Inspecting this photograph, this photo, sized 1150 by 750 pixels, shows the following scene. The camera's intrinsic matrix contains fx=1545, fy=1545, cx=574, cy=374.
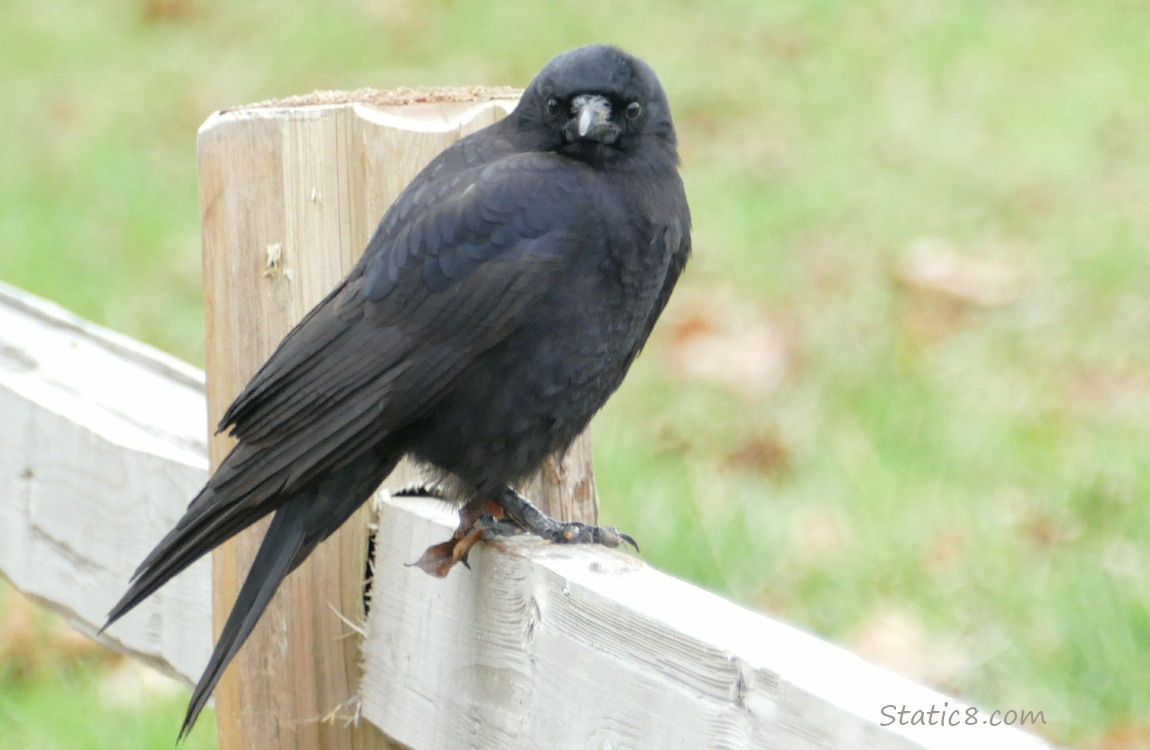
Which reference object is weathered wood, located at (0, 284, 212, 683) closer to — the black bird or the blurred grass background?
the black bird

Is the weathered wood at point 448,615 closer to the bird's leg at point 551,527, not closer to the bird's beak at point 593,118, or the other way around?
the bird's leg at point 551,527

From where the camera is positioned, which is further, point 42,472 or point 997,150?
point 997,150

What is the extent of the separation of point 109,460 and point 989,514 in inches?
89.3

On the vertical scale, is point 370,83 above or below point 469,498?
above

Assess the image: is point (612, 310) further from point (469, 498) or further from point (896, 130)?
point (896, 130)

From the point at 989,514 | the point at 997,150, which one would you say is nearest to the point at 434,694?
the point at 989,514

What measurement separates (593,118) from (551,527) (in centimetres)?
70

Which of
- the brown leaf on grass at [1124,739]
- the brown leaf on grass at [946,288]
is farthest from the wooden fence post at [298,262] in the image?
the brown leaf on grass at [946,288]

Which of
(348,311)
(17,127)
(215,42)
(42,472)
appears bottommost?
(42,472)

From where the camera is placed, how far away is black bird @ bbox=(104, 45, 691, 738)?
7.23ft

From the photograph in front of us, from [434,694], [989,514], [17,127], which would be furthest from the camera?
[17,127]

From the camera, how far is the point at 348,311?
228cm

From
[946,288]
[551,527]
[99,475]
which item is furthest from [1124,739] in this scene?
[946,288]

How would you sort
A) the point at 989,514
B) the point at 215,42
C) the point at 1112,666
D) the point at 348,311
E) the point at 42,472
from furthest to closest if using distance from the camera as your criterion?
the point at 215,42 < the point at 989,514 < the point at 1112,666 < the point at 42,472 < the point at 348,311
